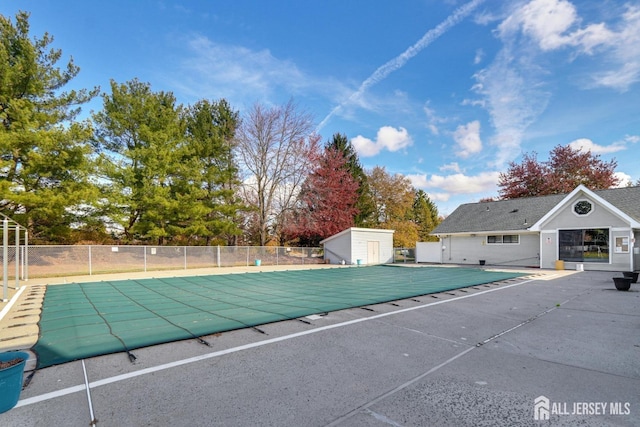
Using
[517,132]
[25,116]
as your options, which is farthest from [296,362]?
[517,132]

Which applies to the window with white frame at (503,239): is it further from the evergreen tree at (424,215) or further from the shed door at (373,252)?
the evergreen tree at (424,215)

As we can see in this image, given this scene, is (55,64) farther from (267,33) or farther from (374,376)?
(374,376)

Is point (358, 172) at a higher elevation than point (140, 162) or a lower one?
higher

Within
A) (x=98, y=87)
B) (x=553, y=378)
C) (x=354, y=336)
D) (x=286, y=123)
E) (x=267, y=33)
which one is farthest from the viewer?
(x=286, y=123)

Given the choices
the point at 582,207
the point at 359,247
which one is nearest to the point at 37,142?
the point at 359,247

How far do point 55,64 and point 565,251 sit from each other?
95.5ft

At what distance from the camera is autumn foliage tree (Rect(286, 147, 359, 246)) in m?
25.1

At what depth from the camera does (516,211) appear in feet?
70.6

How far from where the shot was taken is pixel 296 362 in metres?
3.77

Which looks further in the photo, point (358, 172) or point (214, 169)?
point (358, 172)

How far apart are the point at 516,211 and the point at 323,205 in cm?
1414

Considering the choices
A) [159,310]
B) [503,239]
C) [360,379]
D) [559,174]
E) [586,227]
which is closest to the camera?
[360,379]

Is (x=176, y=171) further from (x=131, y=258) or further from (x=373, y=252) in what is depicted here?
(x=373, y=252)

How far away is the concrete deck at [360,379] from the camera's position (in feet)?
8.38
